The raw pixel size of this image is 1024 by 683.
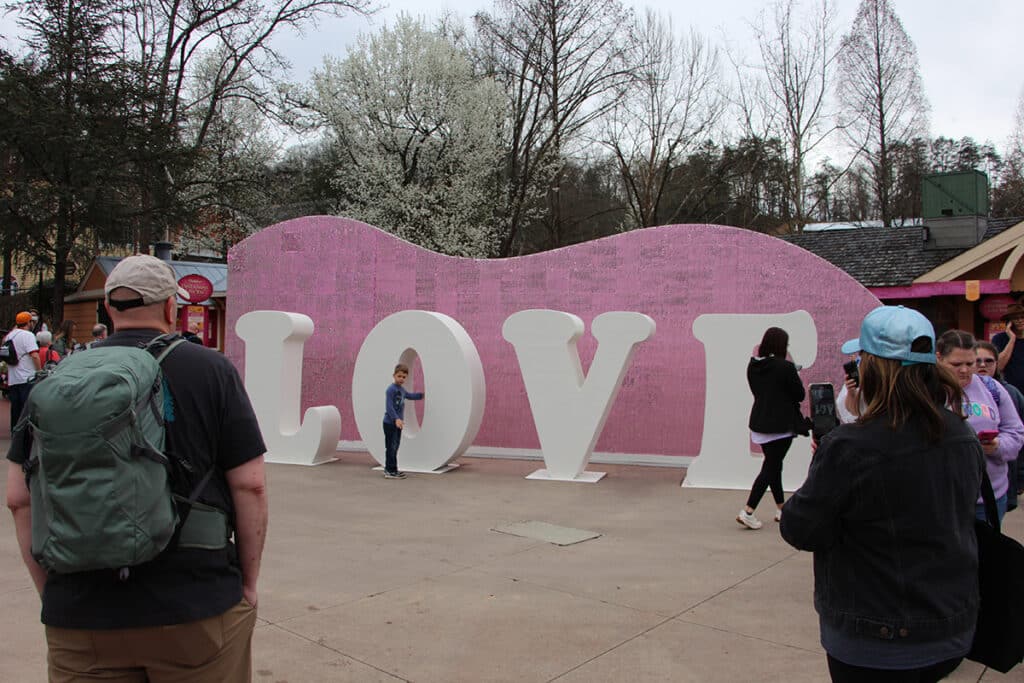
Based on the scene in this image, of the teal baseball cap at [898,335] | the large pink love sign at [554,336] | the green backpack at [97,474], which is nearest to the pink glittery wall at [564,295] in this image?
the large pink love sign at [554,336]

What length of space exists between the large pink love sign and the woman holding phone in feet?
16.6

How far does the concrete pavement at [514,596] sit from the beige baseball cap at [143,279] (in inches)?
94.8

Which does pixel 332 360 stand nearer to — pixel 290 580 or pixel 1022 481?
pixel 290 580

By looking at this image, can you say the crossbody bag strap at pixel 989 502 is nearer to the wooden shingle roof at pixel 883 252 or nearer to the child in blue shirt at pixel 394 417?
the child in blue shirt at pixel 394 417

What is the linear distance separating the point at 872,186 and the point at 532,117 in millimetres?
12956

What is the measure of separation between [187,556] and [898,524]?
1.92 meters

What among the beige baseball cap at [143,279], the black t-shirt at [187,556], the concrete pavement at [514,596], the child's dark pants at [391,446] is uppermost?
the beige baseball cap at [143,279]

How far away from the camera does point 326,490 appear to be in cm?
912

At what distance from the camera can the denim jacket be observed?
7.34 feet

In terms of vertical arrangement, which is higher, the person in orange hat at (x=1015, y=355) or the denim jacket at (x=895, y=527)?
the person in orange hat at (x=1015, y=355)

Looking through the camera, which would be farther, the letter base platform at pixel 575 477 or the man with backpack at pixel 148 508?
the letter base platform at pixel 575 477

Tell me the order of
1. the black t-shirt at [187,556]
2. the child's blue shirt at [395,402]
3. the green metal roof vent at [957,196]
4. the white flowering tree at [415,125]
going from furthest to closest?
the white flowering tree at [415,125], the green metal roof vent at [957,196], the child's blue shirt at [395,402], the black t-shirt at [187,556]

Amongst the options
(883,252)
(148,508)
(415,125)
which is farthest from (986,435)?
(415,125)

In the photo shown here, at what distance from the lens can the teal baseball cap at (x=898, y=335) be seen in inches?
91.3
